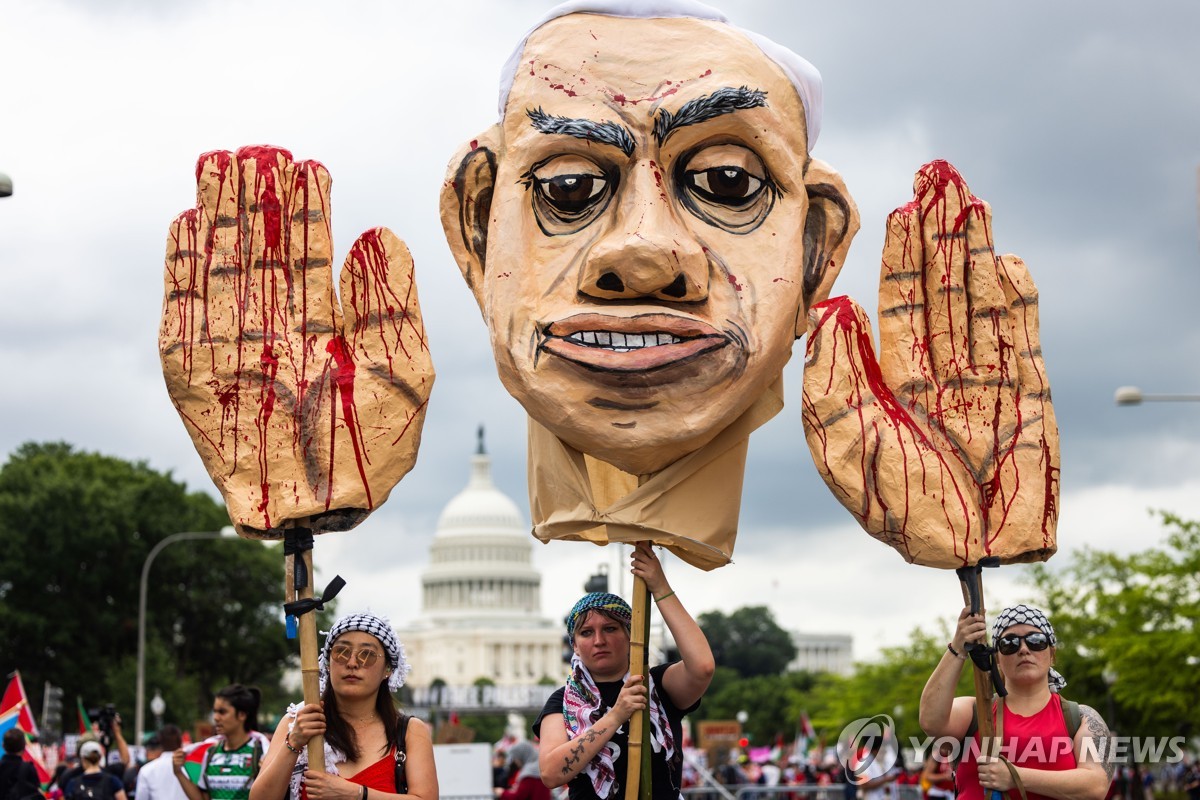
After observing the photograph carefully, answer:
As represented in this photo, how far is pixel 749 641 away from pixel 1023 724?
107 m

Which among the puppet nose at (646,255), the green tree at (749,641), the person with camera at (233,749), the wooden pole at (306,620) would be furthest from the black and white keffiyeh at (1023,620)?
the green tree at (749,641)

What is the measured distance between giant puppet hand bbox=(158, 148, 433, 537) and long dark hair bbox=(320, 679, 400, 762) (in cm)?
66

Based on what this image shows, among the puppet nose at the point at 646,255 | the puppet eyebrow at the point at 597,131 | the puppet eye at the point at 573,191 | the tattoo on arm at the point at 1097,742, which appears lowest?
the tattoo on arm at the point at 1097,742

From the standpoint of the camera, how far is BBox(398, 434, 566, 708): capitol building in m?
122

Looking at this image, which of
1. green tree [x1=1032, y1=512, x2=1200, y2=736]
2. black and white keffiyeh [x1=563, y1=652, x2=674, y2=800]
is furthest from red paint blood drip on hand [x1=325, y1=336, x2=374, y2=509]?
green tree [x1=1032, y1=512, x2=1200, y2=736]

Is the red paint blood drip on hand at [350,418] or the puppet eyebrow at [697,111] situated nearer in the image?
the puppet eyebrow at [697,111]

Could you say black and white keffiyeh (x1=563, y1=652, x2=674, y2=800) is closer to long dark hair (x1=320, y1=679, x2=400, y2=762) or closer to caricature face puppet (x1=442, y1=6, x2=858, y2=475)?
long dark hair (x1=320, y1=679, x2=400, y2=762)

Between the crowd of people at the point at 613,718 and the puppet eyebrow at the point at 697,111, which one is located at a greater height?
the puppet eyebrow at the point at 697,111

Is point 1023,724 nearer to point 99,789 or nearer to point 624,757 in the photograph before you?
point 624,757

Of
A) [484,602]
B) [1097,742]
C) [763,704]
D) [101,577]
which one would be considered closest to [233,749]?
[1097,742]

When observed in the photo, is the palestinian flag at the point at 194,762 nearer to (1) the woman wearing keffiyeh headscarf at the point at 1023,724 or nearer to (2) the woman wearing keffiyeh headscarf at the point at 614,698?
(2) the woman wearing keffiyeh headscarf at the point at 614,698

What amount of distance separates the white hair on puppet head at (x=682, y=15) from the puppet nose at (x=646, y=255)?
70 centimetres

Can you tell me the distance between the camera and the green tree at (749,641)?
358ft

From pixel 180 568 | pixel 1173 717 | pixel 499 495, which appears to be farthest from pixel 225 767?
pixel 499 495
